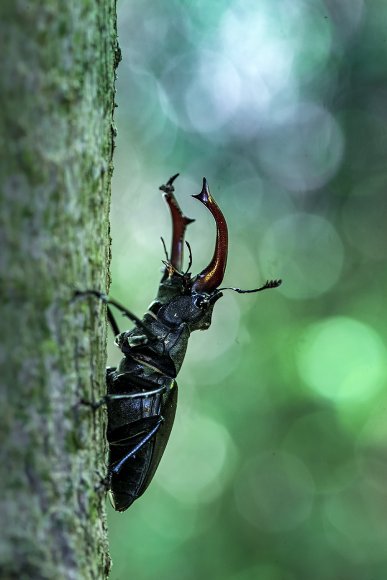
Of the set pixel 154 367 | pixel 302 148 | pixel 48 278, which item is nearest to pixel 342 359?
pixel 302 148

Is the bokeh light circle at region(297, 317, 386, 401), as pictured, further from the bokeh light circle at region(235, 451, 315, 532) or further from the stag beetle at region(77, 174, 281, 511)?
the stag beetle at region(77, 174, 281, 511)

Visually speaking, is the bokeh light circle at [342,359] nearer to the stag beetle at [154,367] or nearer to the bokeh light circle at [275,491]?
the bokeh light circle at [275,491]

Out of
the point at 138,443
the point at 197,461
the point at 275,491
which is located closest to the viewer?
the point at 138,443

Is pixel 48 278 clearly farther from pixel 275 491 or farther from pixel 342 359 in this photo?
pixel 275 491

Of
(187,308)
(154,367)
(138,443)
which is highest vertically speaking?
(187,308)

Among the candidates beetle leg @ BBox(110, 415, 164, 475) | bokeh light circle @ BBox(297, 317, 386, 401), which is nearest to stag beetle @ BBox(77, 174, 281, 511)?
beetle leg @ BBox(110, 415, 164, 475)

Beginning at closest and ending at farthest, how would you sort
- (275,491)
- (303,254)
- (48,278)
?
(48,278) → (303,254) → (275,491)
